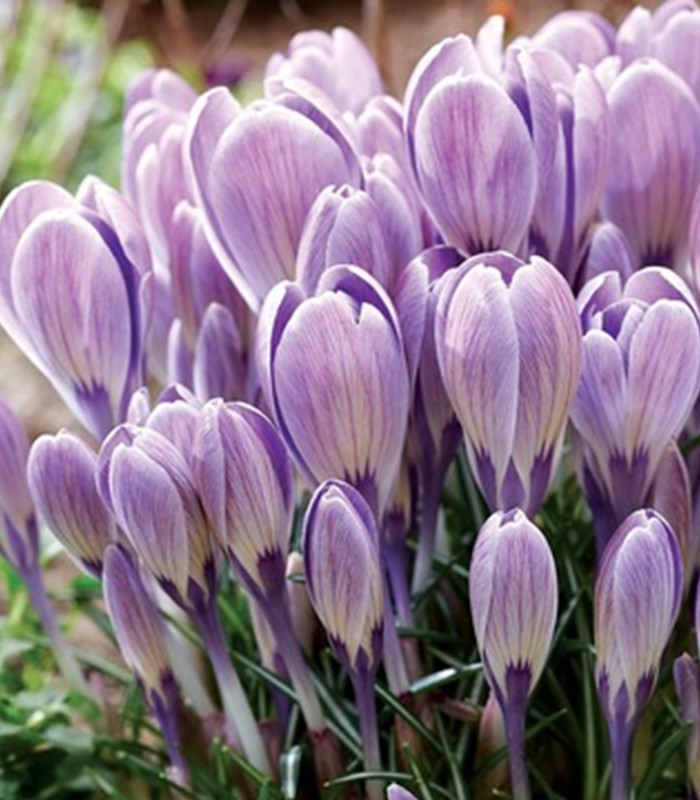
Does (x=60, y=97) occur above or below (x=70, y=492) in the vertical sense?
above

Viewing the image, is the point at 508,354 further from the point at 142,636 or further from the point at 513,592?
the point at 142,636

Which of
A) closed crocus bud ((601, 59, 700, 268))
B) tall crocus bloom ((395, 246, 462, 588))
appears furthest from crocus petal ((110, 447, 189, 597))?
closed crocus bud ((601, 59, 700, 268))

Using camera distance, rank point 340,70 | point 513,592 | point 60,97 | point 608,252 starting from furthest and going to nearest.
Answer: point 60,97, point 340,70, point 608,252, point 513,592

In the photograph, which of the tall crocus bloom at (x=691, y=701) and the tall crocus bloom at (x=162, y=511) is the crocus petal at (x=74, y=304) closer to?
the tall crocus bloom at (x=162, y=511)

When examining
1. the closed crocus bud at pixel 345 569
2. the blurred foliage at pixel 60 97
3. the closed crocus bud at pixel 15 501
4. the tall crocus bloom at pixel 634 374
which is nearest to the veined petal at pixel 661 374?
the tall crocus bloom at pixel 634 374

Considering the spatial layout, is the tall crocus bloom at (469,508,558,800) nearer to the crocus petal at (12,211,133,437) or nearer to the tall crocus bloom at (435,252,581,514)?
the tall crocus bloom at (435,252,581,514)

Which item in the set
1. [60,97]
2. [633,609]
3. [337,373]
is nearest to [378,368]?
[337,373]
